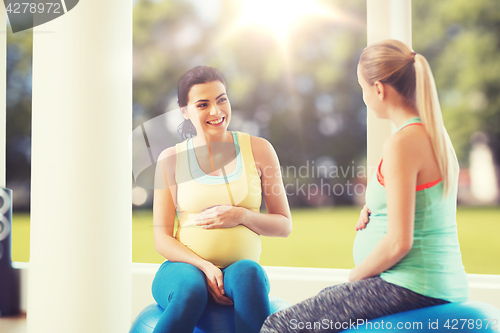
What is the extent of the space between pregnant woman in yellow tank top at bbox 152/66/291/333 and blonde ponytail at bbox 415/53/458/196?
597mm

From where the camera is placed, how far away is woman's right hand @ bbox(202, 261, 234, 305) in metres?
1.34

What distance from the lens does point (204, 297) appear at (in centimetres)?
128

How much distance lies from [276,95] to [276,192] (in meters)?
3.30

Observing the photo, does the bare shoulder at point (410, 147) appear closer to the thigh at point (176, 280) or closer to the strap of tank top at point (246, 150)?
the strap of tank top at point (246, 150)

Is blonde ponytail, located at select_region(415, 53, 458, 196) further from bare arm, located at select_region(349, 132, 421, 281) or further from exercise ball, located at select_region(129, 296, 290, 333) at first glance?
exercise ball, located at select_region(129, 296, 290, 333)

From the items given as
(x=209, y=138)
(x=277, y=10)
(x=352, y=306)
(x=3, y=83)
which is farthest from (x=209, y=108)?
(x=3, y=83)

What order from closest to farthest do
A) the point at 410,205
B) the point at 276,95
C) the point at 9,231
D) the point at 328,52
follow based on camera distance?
the point at 410,205
the point at 9,231
the point at 276,95
the point at 328,52

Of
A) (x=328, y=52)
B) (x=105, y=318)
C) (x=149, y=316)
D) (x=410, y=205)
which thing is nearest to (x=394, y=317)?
(x=410, y=205)

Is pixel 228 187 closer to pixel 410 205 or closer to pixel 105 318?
pixel 410 205

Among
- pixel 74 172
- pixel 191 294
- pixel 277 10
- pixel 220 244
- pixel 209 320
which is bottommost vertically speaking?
pixel 209 320

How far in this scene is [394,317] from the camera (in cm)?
111

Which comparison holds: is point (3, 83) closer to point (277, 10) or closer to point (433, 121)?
point (277, 10)

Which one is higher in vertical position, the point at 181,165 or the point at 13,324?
the point at 181,165

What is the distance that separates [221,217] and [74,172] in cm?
73
